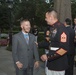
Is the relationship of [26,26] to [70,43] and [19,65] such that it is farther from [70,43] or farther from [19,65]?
[70,43]

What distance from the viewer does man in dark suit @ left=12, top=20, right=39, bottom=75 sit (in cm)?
635

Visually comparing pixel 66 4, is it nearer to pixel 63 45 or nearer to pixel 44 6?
pixel 63 45

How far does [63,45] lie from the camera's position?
5.13 m

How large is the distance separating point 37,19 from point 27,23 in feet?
124

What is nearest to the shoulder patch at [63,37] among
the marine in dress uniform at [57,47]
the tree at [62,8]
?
the marine in dress uniform at [57,47]

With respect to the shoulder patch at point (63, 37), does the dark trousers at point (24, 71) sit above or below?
below

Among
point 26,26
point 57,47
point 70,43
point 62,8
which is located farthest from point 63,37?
point 62,8

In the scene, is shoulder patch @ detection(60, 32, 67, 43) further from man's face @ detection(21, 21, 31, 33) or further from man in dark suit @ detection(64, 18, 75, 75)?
man in dark suit @ detection(64, 18, 75, 75)

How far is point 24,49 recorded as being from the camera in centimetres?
640

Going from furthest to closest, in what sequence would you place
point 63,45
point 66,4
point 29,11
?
point 29,11 → point 66,4 → point 63,45

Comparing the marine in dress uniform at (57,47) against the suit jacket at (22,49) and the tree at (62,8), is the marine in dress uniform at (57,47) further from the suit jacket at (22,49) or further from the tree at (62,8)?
the tree at (62,8)

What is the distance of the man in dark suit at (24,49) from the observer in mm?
6348

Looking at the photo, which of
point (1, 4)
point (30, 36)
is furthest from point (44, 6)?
point (30, 36)

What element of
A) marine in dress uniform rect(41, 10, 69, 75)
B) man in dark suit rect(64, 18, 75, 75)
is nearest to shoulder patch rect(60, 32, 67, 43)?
marine in dress uniform rect(41, 10, 69, 75)
